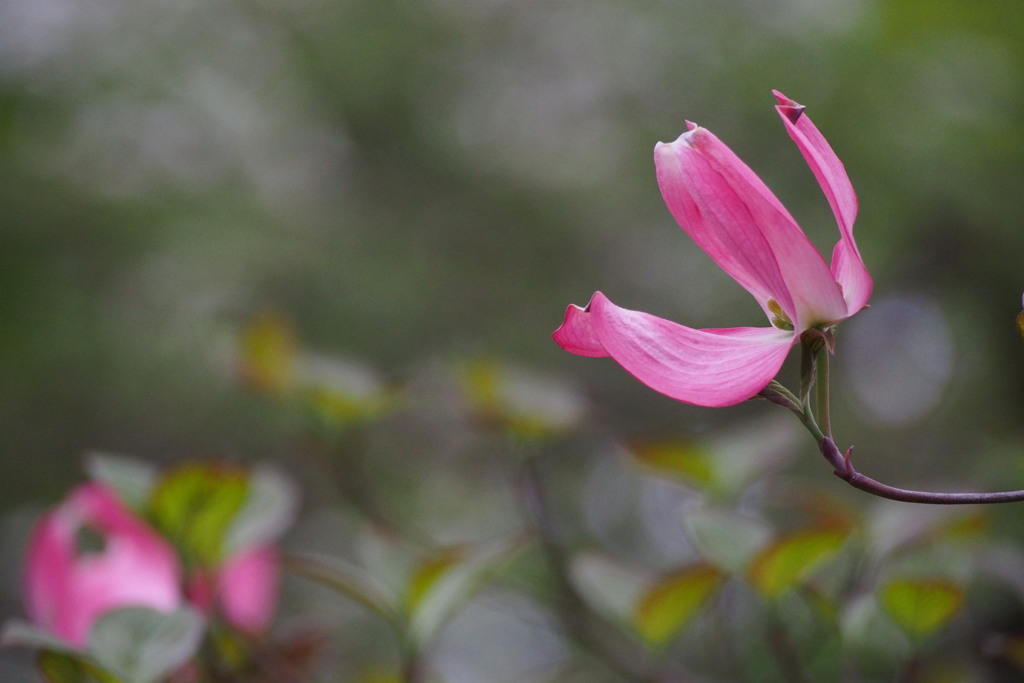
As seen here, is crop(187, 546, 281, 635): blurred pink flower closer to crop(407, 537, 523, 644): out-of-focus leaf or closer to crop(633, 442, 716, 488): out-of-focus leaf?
crop(407, 537, 523, 644): out-of-focus leaf

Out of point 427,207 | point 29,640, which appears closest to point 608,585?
point 29,640

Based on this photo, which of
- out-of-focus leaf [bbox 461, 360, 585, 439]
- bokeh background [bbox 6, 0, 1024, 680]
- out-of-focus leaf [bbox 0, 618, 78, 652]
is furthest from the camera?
bokeh background [bbox 6, 0, 1024, 680]

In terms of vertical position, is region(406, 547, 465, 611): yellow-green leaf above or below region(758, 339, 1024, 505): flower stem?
below

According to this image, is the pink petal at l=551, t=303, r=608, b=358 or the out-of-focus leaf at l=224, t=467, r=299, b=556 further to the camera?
the out-of-focus leaf at l=224, t=467, r=299, b=556

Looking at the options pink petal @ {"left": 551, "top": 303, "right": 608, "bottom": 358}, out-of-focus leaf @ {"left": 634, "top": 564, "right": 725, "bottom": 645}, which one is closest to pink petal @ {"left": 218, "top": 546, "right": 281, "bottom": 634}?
out-of-focus leaf @ {"left": 634, "top": 564, "right": 725, "bottom": 645}

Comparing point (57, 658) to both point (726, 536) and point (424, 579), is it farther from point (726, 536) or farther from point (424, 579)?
point (726, 536)

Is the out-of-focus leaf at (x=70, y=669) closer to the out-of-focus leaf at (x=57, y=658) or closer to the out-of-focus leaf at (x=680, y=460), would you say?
the out-of-focus leaf at (x=57, y=658)

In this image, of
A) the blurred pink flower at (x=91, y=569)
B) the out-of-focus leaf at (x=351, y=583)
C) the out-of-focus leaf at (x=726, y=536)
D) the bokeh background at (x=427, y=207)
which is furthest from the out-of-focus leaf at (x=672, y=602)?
the bokeh background at (x=427, y=207)

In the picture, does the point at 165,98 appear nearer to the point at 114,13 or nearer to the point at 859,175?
the point at 114,13
